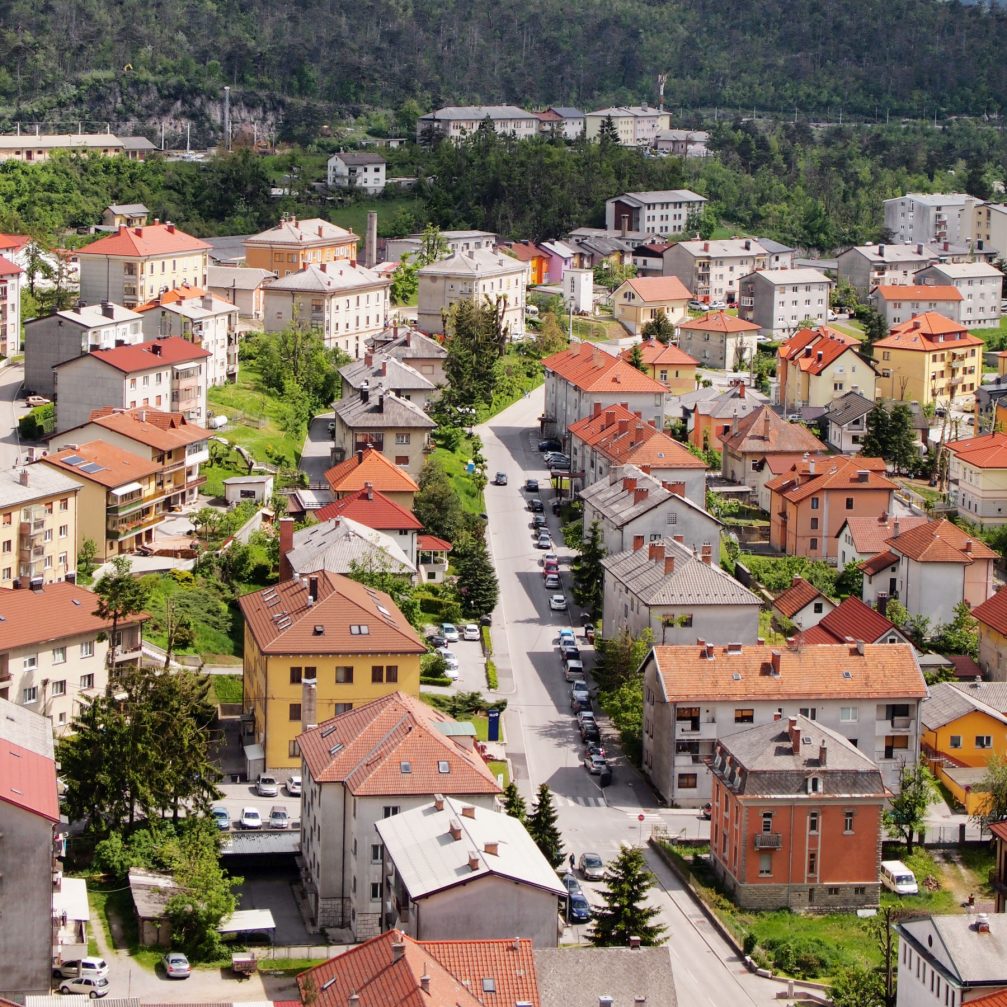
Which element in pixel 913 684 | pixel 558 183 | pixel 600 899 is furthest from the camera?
pixel 558 183

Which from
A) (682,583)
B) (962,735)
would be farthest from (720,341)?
(962,735)

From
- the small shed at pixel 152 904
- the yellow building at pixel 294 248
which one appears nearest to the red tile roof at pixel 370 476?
the small shed at pixel 152 904

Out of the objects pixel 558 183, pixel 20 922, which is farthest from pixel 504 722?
pixel 558 183

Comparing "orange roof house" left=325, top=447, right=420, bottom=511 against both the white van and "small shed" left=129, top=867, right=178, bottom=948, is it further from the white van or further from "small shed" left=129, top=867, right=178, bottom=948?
"small shed" left=129, top=867, right=178, bottom=948

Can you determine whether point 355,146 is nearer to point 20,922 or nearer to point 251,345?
point 251,345

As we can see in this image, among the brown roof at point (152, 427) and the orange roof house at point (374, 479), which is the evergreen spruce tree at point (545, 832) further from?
the brown roof at point (152, 427)
